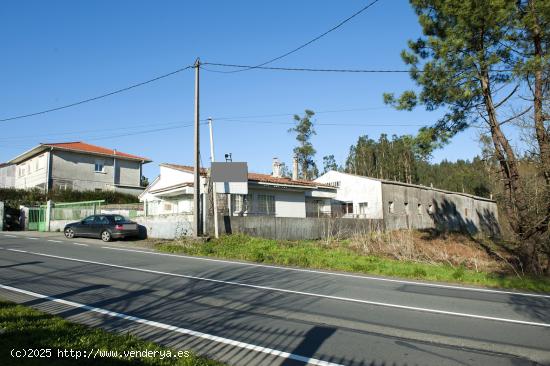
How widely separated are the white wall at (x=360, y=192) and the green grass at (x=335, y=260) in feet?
46.0

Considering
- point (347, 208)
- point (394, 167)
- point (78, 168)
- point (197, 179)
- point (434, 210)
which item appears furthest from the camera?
point (394, 167)

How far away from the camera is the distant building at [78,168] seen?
4275 centimetres

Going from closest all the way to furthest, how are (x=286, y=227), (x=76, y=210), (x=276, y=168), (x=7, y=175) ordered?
1. (x=286, y=227)
2. (x=76, y=210)
3. (x=276, y=168)
4. (x=7, y=175)

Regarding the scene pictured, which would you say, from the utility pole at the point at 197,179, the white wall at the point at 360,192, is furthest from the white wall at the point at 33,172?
the utility pole at the point at 197,179

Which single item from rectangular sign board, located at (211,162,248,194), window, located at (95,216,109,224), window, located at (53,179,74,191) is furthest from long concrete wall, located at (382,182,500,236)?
window, located at (53,179,74,191)

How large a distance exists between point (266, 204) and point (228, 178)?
628 centimetres

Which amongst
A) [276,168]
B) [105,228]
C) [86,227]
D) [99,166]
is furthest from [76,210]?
[99,166]

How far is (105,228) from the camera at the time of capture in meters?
22.8

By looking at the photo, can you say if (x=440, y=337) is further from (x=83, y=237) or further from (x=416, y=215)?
(x=416, y=215)

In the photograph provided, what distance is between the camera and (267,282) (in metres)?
11.1

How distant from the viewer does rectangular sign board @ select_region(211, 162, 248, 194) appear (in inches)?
884

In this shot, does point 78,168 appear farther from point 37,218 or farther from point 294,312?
point 294,312

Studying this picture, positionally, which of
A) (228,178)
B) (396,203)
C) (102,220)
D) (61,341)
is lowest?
(61,341)

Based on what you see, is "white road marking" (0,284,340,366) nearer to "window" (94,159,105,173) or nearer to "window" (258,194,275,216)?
"window" (258,194,275,216)
